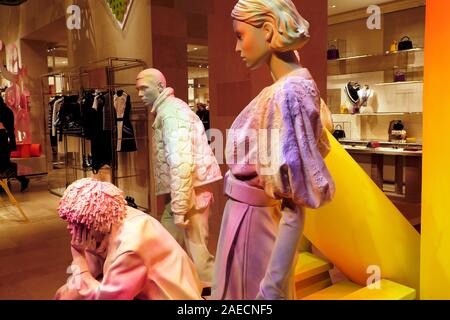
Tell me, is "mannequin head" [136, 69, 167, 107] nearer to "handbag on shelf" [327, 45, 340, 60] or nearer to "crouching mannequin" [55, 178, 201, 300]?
"crouching mannequin" [55, 178, 201, 300]

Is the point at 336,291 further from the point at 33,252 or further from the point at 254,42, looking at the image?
the point at 33,252

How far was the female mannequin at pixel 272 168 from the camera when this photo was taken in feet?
3.64

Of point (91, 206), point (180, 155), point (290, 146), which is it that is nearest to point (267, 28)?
point (290, 146)

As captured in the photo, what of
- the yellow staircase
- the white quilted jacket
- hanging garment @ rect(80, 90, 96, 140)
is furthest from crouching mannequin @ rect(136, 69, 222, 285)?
hanging garment @ rect(80, 90, 96, 140)

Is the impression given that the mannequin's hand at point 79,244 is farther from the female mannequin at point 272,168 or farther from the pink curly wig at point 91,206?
the female mannequin at point 272,168

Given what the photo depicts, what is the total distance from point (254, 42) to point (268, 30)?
5 centimetres

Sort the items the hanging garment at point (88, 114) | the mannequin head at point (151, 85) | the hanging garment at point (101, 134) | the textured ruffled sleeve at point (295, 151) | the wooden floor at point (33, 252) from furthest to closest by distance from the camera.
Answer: the hanging garment at point (88, 114)
the hanging garment at point (101, 134)
the wooden floor at point (33, 252)
the mannequin head at point (151, 85)
the textured ruffled sleeve at point (295, 151)

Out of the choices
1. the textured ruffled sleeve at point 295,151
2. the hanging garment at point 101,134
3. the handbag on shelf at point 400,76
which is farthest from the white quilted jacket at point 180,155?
the handbag on shelf at point 400,76

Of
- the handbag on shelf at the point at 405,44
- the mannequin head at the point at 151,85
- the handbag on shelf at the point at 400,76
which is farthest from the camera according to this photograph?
the handbag on shelf at the point at 400,76

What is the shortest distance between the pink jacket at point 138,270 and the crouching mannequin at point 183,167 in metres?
0.75

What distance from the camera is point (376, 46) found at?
539cm

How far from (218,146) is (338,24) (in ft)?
8.04

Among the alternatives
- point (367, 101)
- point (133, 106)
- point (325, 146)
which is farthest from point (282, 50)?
point (367, 101)

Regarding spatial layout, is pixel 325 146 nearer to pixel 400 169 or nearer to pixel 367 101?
pixel 400 169
